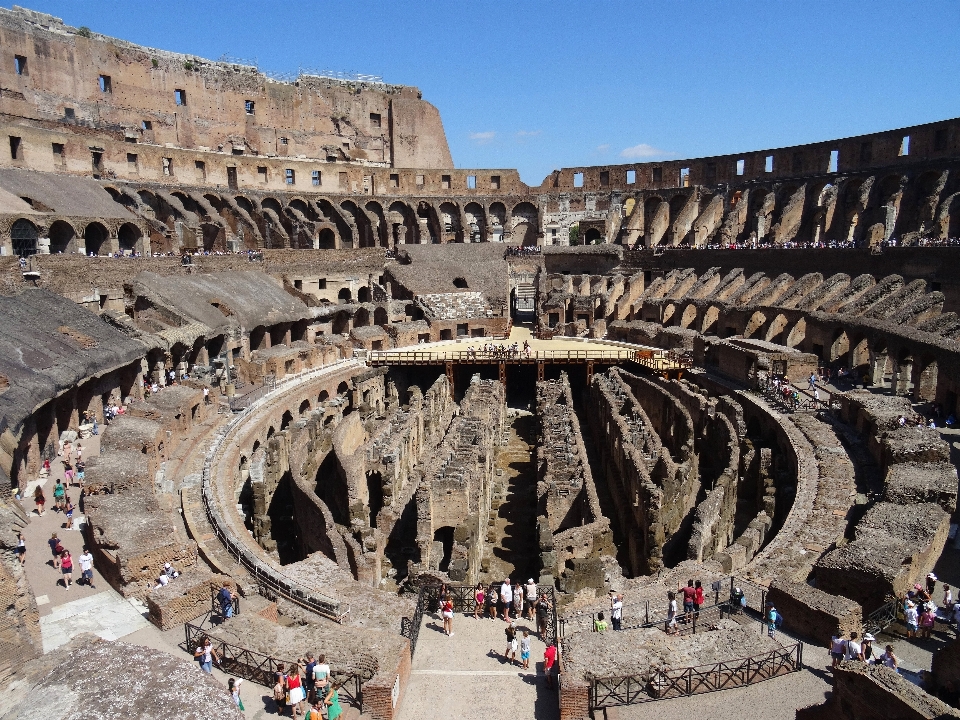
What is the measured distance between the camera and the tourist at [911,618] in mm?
10062

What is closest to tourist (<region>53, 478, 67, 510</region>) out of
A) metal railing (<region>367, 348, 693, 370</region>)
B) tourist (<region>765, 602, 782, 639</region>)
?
tourist (<region>765, 602, 782, 639</region>)

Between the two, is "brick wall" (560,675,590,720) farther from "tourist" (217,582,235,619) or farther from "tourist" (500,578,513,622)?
"tourist" (217,582,235,619)

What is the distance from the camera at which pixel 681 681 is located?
9.09 metres

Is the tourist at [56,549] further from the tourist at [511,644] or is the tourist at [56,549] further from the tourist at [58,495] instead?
the tourist at [511,644]

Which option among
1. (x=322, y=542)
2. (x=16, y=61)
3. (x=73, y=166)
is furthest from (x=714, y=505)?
(x=16, y=61)

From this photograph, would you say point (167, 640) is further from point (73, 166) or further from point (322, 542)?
point (73, 166)

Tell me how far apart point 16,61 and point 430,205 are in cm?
2602

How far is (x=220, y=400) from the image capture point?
83.7ft

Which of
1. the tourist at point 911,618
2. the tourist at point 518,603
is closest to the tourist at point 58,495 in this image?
the tourist at point 518,603

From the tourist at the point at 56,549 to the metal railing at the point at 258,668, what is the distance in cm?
418

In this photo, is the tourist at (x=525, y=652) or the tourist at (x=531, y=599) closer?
the tourist at (x=525, y=652)

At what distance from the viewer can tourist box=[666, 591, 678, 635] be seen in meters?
10.7

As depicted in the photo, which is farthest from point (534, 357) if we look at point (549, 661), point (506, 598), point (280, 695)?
point (280, 695)

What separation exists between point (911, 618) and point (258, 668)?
9012mm
